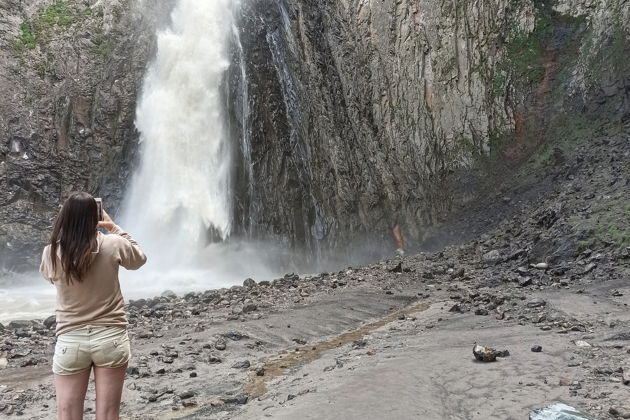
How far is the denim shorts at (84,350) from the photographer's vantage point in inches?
134

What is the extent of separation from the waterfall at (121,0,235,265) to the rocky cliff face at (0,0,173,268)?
54.8 inches

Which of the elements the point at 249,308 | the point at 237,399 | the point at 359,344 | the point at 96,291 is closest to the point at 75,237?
the point at 96,291

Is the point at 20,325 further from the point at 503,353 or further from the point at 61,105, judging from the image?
the point at 61,105

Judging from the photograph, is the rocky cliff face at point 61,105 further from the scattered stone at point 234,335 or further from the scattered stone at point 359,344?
the scattered stone at point 359,344

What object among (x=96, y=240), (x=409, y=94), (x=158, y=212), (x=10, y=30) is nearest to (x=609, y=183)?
(x=409, y=94)

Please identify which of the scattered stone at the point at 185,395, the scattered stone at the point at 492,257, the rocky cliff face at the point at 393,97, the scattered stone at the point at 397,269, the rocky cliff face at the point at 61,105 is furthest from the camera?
the rocky cliff face at the point at 61,105

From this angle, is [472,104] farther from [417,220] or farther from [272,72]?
[272,72]

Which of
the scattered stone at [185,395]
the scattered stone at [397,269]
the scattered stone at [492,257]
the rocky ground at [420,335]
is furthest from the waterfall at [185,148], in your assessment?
the scattered stone at [185,395]

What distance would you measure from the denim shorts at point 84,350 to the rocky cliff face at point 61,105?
73.7 feet

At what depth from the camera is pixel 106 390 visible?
345cm

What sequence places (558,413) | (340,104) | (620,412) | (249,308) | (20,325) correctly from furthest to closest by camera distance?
(340,104) → (20,325) → (249,308) → (620,412) → (558,413)

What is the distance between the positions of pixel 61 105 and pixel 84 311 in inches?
1025

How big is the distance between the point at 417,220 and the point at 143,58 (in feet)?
53.0

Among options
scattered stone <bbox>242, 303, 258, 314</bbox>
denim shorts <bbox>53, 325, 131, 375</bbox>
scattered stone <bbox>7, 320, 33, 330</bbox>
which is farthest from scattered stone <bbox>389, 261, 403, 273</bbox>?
denim shorts <bbox>53, 325, 131, 375</bbox>
